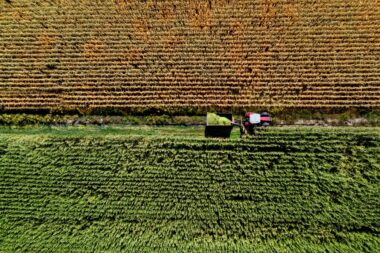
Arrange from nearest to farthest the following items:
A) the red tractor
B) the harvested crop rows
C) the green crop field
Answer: the green crop field, the red tractor, the harvested crop rows

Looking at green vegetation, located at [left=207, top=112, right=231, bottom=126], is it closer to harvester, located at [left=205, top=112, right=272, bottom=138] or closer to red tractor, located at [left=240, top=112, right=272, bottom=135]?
harvester, located at [left=205, top=112, right=272, bottom=138]

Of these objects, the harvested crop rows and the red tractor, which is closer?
the red tractor

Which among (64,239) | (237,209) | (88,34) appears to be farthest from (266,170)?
(88,34)

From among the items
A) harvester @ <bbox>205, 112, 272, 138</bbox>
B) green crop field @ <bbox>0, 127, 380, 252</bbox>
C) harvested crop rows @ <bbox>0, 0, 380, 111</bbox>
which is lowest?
green crop field @ <bbox>0, 127, 380, 252</bbox>

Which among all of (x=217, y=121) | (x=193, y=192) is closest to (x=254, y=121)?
(x=217, y=121)

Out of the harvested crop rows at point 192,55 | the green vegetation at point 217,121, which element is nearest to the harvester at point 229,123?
the green vegetation at point 217,121

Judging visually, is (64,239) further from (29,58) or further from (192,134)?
(29,58)

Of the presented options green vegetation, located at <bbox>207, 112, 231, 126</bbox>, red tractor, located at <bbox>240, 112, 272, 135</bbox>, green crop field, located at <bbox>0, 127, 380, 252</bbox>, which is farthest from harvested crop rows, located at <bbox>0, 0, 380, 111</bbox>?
green crop field, located at <bbox>0, 127, 380, 252</bbox>
